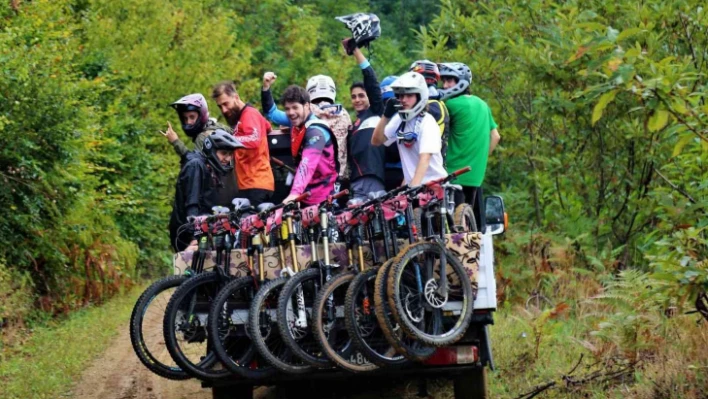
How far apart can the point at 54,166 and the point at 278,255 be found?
28.2ft

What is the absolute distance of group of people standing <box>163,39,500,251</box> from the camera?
9.77 meters

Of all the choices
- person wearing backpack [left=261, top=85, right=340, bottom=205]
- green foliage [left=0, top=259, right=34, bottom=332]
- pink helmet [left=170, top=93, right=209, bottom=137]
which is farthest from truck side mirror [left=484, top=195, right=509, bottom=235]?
green foliage [left=0, top=259, right=34, bottom=332]

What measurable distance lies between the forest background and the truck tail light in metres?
1.13

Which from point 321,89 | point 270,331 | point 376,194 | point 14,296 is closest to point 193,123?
point 321,89

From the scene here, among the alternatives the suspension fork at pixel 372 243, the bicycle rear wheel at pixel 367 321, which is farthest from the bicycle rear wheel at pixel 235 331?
the suspension fork at pixel 372 243

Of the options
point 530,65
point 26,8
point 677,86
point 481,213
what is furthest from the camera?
point 26,8

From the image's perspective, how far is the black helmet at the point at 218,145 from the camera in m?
10.3

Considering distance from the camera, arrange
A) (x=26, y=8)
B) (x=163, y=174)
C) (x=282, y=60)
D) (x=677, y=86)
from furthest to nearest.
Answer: (x=282, y=60) → (x=163, y=174) → (x=26, y=8) → (x=677, y=86)

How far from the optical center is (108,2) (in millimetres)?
27953

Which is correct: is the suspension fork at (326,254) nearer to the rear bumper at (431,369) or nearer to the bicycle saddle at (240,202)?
the rear bumper at (431,369)

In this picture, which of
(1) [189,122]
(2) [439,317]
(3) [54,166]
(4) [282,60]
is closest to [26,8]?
(3) [54,166]

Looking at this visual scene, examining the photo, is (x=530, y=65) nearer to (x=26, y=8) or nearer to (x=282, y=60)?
(x=26, y=8)

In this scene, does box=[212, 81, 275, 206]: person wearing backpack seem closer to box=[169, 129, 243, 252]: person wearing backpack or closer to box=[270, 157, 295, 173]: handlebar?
box=[169, 129, 243, 252]: person wearing backpack

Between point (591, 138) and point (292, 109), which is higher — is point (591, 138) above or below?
below
